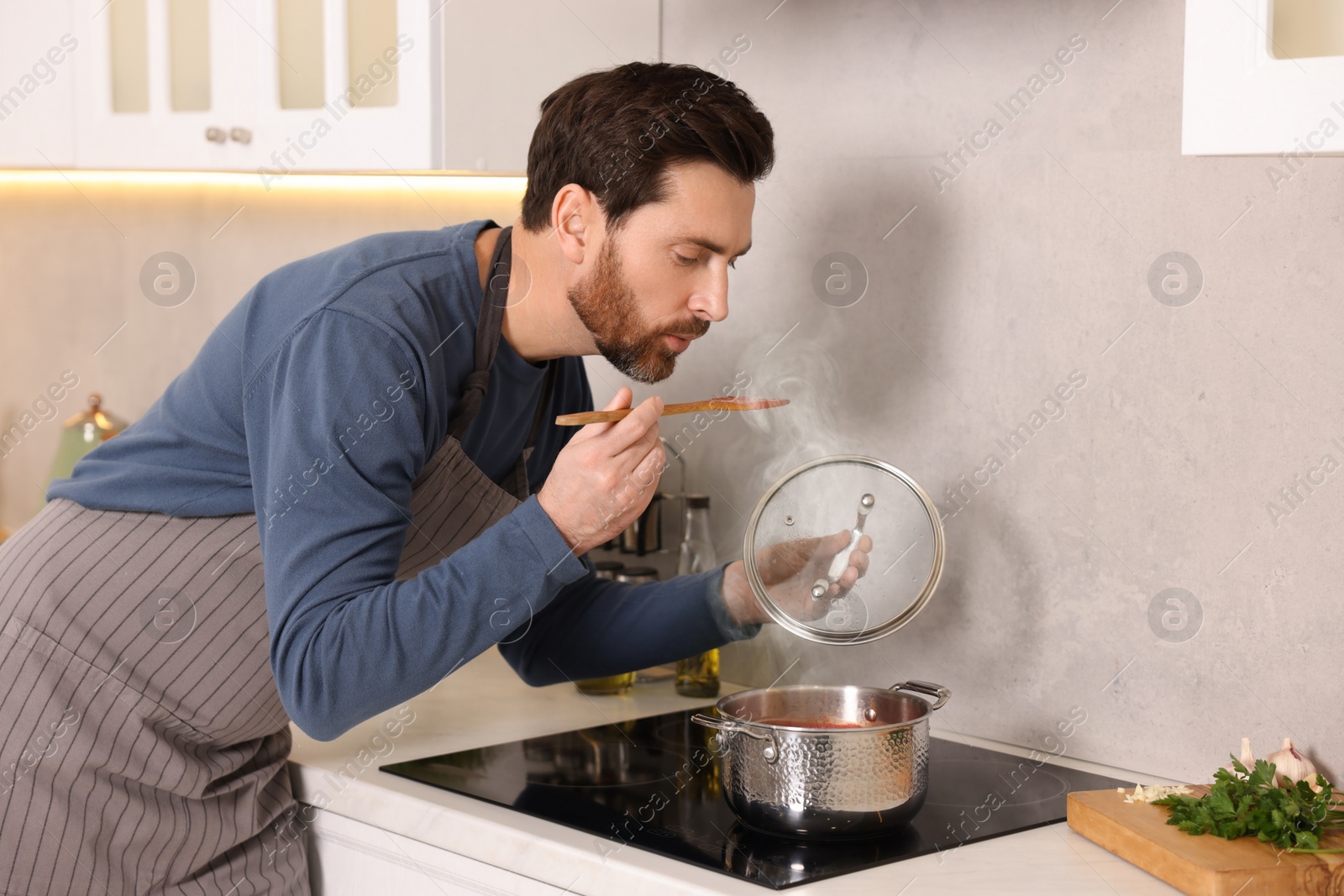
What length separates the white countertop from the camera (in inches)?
40.2

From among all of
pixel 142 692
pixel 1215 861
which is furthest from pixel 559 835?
pixel 1215 861

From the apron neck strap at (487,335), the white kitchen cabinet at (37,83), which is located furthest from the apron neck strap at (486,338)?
the white kitchen cabinet at (37,83)

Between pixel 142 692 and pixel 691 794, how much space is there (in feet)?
1.74

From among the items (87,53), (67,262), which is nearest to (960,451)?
(87,53)

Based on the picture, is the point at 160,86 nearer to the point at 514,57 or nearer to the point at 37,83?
the point at 37,83

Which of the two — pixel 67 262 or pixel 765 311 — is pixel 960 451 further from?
pixel 67 262

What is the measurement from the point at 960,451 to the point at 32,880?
40.3 inches

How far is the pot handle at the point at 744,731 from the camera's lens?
1104 millimetres

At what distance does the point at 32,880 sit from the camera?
119 centimetres

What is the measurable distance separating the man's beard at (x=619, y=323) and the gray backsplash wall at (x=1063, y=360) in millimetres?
296

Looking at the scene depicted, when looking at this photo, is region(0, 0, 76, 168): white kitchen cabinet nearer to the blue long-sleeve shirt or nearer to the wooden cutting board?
the blue long-sleeve shirt

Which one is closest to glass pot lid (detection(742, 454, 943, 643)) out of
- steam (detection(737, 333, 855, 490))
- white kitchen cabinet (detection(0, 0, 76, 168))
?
steam (detection(737, 333, 855, 490))

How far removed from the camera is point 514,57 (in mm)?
1614

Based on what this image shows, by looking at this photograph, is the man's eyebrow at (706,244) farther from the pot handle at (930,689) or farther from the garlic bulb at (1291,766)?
the garlic bulb at (1291,766)
